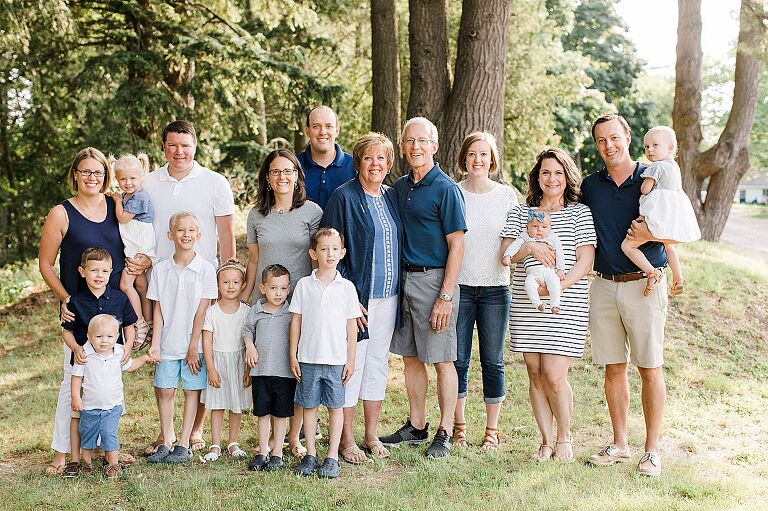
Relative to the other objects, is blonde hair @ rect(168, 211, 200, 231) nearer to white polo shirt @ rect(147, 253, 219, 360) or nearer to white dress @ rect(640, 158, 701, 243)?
white polo shirt @ rect(147, 253, 219, 360)

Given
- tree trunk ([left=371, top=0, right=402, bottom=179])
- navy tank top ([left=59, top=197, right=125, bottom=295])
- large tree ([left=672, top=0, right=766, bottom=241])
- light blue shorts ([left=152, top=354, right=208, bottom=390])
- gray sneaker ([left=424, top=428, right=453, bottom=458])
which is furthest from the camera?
large tree ([left=672, top=0, right=766, bottom=241])

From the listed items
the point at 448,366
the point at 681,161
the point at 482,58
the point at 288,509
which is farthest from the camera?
the point at 681,161

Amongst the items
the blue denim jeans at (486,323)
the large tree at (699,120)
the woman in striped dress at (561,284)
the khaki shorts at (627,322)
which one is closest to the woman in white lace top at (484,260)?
the blue denim jeans at (486,323)

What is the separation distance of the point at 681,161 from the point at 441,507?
1054 centimetres

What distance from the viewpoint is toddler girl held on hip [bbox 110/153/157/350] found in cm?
477

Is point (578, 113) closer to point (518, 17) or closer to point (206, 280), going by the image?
point (518, 17)

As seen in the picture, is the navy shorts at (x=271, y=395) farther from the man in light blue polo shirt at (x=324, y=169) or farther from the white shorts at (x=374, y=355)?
the man in light blue polo shirt at (x=324, y=169)

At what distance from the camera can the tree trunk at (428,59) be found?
8.59m

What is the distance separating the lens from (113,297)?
4.66 m

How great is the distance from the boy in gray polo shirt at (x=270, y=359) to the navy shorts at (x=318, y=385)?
0.39ft

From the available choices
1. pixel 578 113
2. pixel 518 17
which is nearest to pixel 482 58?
pixel 518 17

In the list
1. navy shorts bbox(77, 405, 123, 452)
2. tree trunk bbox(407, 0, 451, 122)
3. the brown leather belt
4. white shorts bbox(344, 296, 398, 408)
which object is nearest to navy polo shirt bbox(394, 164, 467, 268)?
white shorts bbox(344, 296, 398, 408)

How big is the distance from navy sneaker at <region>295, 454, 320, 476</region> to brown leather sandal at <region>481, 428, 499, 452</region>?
49.6 inches

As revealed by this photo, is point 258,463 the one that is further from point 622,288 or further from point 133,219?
point 622,288
